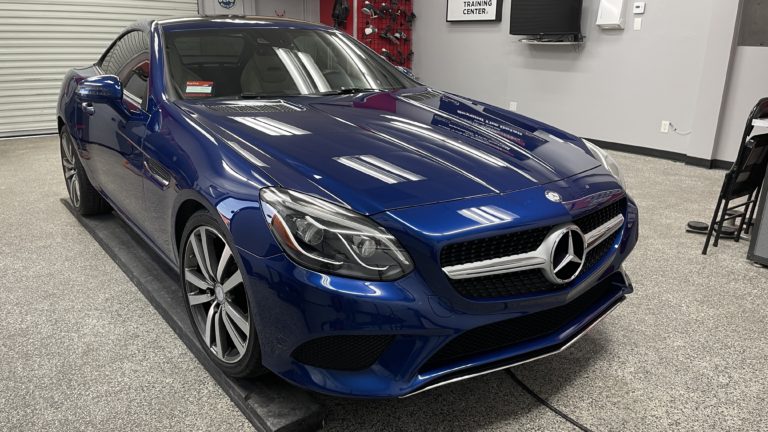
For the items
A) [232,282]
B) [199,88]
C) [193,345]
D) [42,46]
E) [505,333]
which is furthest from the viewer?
[42,46]

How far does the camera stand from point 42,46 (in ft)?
→ 20.2

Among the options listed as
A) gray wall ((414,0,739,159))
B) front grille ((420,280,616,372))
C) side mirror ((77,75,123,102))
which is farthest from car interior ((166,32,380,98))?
gray wall ((414,0,739,159))

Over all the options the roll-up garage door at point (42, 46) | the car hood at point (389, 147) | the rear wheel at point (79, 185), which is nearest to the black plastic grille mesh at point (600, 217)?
the car hood at point (389, 147)

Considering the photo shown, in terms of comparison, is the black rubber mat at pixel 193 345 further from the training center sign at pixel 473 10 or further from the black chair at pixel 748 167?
the training center sign at pixel 473 10

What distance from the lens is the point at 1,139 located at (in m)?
5.99

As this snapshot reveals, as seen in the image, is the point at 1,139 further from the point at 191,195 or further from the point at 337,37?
the point at 191,195

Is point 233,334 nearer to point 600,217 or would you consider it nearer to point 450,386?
point 450,386

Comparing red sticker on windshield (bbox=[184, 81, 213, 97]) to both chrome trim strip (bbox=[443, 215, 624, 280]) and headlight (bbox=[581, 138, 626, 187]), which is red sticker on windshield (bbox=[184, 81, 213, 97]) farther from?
headlight (bbox=[581, 138, 626, 187])

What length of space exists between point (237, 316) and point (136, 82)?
1.14 metres

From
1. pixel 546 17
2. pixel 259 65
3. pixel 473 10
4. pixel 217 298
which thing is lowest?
pixel 217 298

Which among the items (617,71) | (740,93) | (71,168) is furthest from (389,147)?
(617,71)

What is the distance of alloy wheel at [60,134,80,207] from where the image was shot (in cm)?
296

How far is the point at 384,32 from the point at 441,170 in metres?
6.21

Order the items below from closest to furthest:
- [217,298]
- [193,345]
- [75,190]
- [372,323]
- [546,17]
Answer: [372,323] < [217,298] < [193,345] < [75,190] < [546,17]
